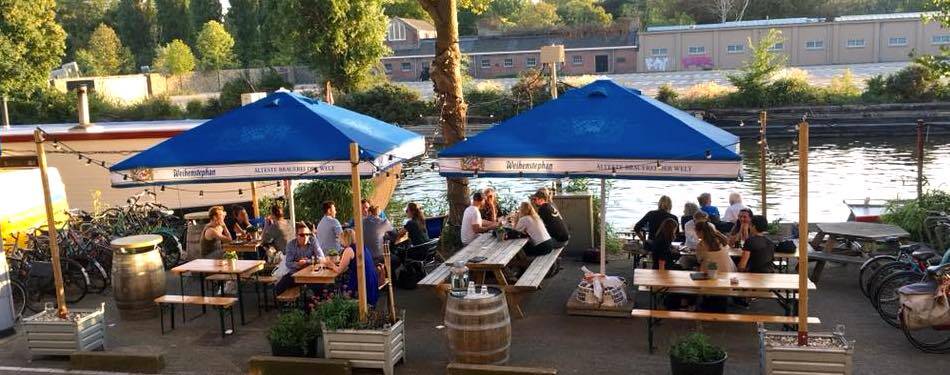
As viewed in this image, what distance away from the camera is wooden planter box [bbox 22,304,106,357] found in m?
8.62

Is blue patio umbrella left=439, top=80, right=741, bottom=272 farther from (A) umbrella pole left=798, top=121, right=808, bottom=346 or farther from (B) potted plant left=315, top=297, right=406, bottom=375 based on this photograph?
(B) potted plant left=315, top=297, right=406, bottom=375

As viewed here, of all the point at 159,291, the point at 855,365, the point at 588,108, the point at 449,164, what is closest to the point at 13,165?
the point at 159,291

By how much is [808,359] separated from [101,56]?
72.6 meters

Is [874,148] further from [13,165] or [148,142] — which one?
[13,165]

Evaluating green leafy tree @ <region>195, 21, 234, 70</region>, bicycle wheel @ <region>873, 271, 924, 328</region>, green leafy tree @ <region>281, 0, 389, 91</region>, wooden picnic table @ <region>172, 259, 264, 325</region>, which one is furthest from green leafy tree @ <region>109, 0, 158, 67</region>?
bicycle wheel @ <region>873, 271, 924, 328</region>

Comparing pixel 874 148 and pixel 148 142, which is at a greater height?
pixel 148 142

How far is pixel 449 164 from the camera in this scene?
30.6 feet

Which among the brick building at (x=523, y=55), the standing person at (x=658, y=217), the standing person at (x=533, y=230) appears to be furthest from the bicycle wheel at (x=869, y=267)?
the brick building at (x=523, y=55)

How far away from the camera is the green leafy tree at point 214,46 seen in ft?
218

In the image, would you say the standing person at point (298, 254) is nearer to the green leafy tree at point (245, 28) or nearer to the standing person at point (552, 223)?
the standing person at point (552, 223)

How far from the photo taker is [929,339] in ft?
27.5

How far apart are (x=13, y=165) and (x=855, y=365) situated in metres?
15.4

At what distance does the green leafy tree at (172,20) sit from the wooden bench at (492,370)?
79104 millimetres

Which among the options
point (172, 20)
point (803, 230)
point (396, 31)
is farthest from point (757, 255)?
point (172, 20)
